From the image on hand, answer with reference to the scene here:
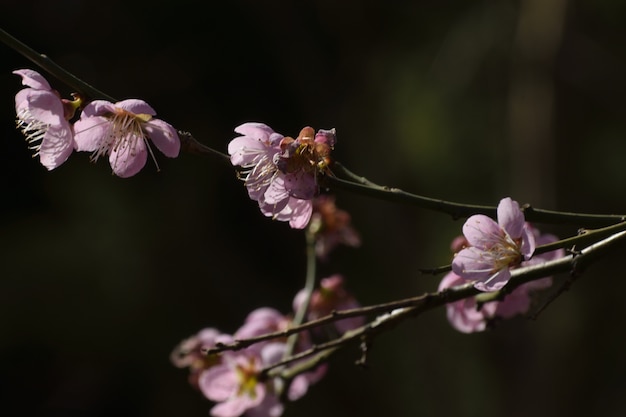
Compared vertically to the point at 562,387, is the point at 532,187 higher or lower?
higher

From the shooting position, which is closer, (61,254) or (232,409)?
(232,409)

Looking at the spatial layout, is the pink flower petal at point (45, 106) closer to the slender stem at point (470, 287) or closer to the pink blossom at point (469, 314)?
the slender stem at point (470, 287)

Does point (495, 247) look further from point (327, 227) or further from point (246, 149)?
point (327, 227)

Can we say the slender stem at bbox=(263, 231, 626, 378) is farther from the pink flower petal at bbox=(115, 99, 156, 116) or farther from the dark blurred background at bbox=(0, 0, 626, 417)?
the dark blurred background at bbox=(0, 0, 626, 417)

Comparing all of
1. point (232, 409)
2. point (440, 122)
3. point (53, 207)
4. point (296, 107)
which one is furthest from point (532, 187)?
point (232, 409)

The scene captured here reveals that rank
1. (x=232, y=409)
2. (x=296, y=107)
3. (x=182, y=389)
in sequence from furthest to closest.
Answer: (x=296, y=107) < (x=182, y=389) < (x=232, y=409)

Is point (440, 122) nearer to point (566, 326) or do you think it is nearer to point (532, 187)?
point (532, 187)
